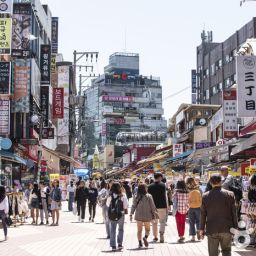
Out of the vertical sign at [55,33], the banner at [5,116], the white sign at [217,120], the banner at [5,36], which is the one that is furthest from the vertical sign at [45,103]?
the vertical sign at [55,33]

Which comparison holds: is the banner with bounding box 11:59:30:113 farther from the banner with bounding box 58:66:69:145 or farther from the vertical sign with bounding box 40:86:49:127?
the banner with bounding box 58:66:69:145

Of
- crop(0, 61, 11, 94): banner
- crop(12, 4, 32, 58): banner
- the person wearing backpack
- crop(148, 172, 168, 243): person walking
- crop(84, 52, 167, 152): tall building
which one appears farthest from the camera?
crop(84, 52, 167, 152): tall building

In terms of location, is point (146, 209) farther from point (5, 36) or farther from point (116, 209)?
point (5, 36)

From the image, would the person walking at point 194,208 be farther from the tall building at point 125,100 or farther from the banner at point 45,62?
the tall building at point 125,100

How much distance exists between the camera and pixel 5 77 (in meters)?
32.2

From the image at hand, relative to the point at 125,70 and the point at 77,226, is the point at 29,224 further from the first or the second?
the point at 125,70

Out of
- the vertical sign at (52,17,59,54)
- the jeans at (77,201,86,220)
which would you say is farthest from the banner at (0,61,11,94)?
the vertical sign at (52,17,59,54)

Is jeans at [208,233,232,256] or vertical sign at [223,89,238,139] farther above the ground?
vertical sign at [223,89,238,139]

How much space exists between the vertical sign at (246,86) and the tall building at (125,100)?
125586mm

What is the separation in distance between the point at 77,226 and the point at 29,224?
2365mm

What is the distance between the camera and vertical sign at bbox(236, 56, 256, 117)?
20.0 meters

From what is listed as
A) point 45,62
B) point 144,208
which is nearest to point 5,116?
point 45,62

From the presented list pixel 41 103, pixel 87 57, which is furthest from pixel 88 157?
pixel 41 103

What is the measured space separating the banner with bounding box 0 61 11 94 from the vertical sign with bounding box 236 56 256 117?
1576 cm
